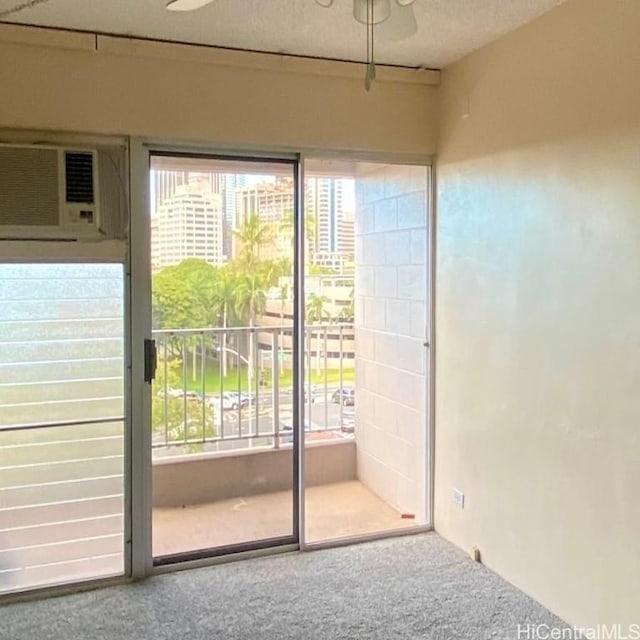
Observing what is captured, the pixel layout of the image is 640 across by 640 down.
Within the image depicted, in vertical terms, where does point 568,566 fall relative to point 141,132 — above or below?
below

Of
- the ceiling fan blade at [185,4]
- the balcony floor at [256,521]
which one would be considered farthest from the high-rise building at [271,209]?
the ceiling fan blade at [185,4]

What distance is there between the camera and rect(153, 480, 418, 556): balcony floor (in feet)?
12.1

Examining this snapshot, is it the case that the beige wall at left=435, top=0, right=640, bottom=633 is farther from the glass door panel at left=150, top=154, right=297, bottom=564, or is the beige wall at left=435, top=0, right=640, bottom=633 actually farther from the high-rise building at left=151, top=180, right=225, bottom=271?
the high-rise building at left=151, top=180, right=225, bottom=271

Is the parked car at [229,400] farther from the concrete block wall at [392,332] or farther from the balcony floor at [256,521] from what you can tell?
the concrete block wall at [392,332]

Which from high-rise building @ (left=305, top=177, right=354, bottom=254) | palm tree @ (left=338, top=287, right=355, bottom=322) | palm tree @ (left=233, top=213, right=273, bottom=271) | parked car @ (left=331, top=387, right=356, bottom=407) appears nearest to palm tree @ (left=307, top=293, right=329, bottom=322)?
palm tree @ (left=338, top=287, right=355, bottom=322)

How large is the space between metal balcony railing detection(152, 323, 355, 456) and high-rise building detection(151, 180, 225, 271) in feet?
1.26

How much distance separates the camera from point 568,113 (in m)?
2.84

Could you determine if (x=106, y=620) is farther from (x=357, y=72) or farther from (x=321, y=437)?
(x=357, y=72)

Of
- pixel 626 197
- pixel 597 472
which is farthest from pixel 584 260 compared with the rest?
pixel 597 472

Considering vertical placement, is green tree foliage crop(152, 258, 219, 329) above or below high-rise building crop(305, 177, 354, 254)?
below

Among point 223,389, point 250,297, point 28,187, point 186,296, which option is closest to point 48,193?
point 28,187

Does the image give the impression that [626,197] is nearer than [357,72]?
Yes

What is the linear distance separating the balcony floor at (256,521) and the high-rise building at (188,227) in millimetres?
1340

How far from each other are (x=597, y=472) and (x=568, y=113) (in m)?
1.41
